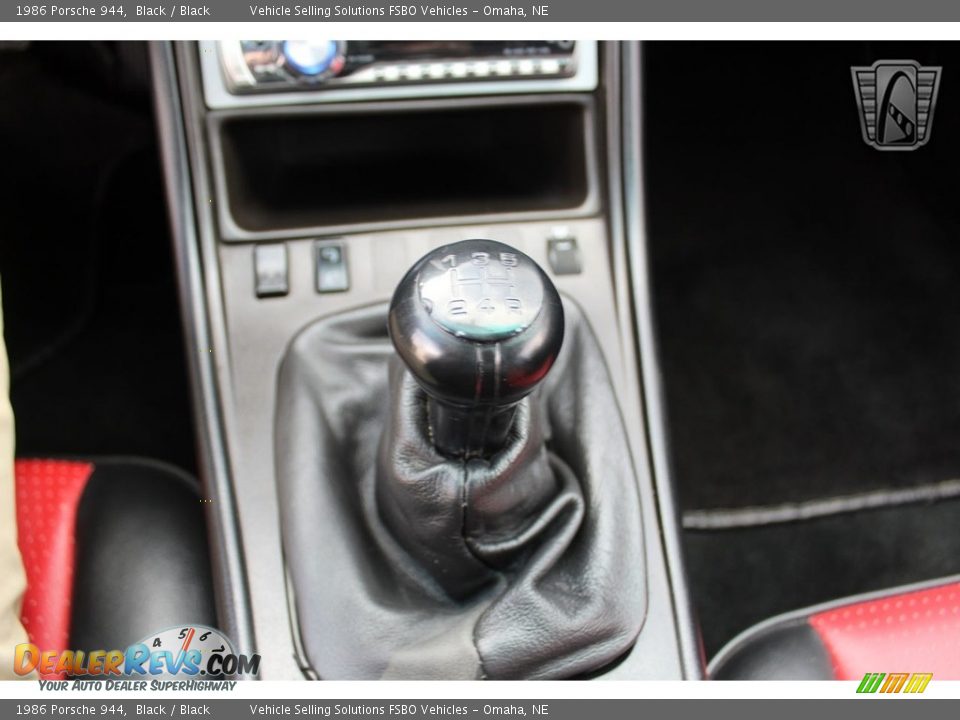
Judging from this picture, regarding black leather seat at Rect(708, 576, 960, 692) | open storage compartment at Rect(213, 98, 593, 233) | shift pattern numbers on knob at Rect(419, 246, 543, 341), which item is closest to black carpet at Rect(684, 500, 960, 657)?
black leather seat at Rect(708, 576, 960, 692)

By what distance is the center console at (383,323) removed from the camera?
70 centimetres

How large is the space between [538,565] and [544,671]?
0.27 feet

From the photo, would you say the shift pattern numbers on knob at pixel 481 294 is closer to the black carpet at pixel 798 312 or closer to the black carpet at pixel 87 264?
the black carpet at pixel 798 312

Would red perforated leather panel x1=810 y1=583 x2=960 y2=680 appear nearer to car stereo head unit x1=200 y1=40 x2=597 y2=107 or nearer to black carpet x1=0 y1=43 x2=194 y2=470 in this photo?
car stereo head unit x1=200 y1=40 x2=597 y2=107

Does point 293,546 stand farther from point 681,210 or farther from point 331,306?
point 681,210

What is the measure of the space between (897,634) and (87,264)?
4.20ft

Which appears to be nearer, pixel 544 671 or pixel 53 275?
pixel 544 671

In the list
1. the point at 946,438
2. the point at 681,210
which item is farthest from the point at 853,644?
the point at 681,210

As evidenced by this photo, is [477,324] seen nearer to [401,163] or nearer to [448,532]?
[448,532]

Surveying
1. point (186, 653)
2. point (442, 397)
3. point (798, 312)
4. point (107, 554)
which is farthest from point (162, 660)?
point (798, 312)

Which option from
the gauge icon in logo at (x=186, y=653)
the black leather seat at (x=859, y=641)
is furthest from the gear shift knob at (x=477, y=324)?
the black leather seat at (x=859, y=641)

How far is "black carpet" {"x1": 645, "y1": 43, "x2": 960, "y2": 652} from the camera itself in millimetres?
1215

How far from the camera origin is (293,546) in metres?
0.74

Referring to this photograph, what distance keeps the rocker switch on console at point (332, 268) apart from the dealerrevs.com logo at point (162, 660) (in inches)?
13.5
